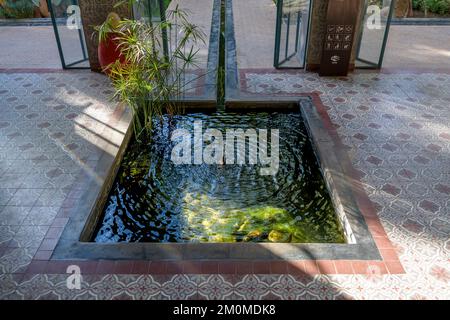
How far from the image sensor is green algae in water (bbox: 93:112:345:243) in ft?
11.9

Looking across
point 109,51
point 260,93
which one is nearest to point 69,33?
point 109,51

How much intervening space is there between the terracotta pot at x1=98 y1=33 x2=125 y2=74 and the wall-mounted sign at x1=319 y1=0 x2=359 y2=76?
11.2 feet

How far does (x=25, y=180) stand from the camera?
4102mm

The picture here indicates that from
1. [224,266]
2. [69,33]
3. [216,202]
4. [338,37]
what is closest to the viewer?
[224,266]

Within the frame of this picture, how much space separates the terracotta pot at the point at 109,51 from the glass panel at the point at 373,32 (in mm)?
4198

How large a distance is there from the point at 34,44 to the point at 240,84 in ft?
17.2

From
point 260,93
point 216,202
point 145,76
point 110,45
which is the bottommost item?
point 216,202

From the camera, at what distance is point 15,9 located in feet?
35.3

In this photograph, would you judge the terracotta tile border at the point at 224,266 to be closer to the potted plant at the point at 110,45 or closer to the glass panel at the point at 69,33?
the potted plant at the point at 110,45

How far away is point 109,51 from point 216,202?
3.70 metres

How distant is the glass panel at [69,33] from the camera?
6.68 meters

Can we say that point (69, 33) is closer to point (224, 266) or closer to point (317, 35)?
point (317, 35)
